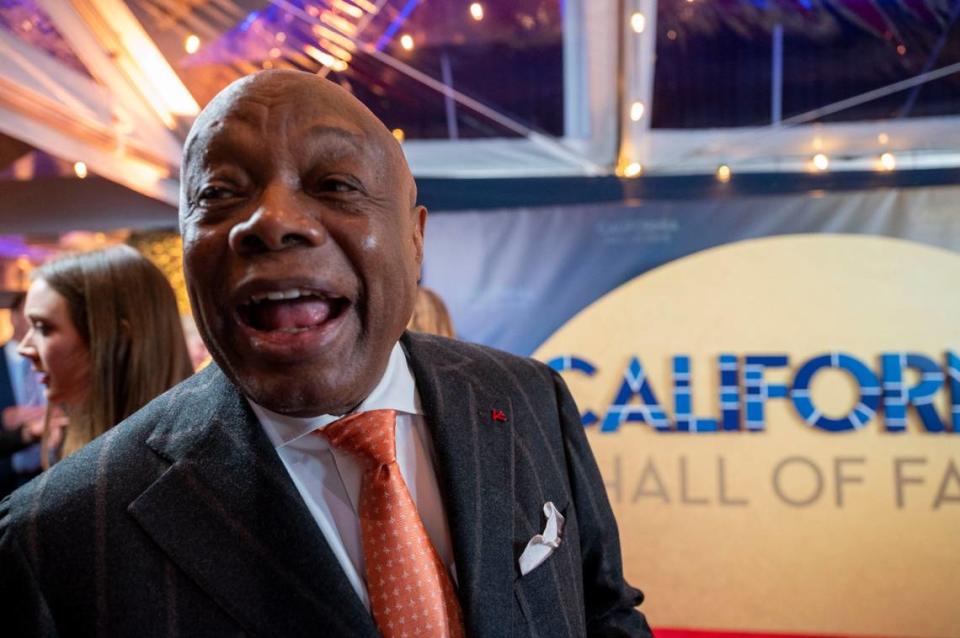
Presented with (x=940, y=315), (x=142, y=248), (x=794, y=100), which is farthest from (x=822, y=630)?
(x=142, y=248)

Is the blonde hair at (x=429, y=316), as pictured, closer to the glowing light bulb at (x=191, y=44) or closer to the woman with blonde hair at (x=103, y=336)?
the woman with blonde hair at (x=103, y=336)

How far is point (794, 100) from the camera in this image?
303 cm

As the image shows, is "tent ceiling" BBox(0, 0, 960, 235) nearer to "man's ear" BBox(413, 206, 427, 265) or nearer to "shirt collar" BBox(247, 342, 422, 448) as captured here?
"man's ear" BBox(413, 206, 427, 265)

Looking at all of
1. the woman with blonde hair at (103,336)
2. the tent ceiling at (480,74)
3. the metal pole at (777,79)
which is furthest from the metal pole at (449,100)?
the woman with blonde hair at (103,336)

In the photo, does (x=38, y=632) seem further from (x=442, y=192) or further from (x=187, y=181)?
(x=442, y=192)

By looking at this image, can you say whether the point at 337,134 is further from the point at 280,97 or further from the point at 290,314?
the point at 290,314

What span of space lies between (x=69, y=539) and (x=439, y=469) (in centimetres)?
40

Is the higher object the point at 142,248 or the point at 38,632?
the point at 142,248

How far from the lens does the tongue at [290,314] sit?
27.6 inches

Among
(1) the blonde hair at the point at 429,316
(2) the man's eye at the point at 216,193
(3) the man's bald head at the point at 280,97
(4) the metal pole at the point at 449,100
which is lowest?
(1) the blonde hair at the point at 429,316

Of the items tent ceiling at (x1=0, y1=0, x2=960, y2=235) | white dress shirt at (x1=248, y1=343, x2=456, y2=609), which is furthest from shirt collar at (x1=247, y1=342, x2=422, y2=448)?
tent ceiling at (x1=0, y1=0, x2=960, y2=235)

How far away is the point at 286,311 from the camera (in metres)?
0.70

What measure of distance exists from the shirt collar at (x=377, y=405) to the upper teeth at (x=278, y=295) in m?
0.16

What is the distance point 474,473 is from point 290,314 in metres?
0.31
